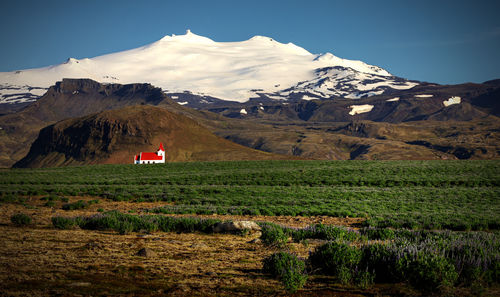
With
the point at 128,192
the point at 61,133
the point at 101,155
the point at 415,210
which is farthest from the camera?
the point at 61,133

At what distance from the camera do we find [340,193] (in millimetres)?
31953

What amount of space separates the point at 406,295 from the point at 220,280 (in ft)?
12.0

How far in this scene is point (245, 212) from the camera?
2227 centimetres

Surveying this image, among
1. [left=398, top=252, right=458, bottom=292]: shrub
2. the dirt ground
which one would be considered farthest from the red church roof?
[left=398, top=252, right=458, bottom=292]: shrub

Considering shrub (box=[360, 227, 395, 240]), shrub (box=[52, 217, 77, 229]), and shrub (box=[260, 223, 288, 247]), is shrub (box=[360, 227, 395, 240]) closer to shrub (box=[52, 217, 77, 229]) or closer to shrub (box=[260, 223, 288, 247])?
shrub (box=[260, 223, 288, 247])

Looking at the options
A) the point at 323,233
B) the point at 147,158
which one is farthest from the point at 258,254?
the point at 147,158

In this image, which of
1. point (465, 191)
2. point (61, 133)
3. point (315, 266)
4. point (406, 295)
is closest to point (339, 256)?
point (315, 266)

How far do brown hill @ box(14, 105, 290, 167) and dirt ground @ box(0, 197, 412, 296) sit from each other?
393 feet

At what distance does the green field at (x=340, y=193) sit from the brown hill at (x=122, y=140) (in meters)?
86.0

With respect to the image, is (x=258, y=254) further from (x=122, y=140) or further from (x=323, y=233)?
(x=122, y=140)

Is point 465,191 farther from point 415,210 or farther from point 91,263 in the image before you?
point 91,263

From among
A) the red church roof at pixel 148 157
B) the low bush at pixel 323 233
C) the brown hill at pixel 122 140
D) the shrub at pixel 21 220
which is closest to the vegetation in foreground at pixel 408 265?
the low bush at pixel 323 233

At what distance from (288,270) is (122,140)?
156910 mm

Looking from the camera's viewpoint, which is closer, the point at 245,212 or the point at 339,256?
the point at 339,256
